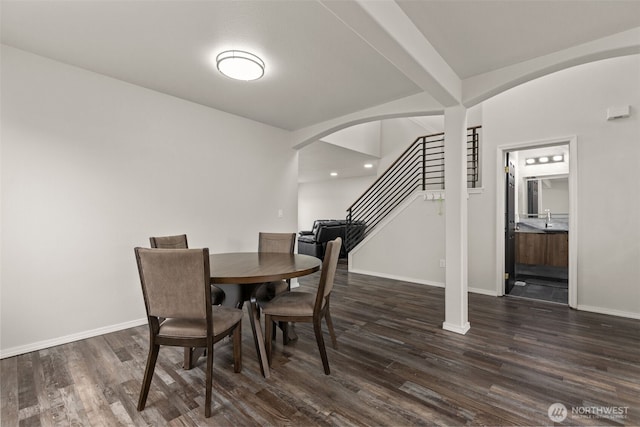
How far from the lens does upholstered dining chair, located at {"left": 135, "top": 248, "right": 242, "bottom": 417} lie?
1.58 metres

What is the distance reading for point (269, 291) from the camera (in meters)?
2.56

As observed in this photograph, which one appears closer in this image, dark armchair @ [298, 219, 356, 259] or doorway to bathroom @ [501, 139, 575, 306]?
doorway to bathroom @ [501, 139, 575, 306]

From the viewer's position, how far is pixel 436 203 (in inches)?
178

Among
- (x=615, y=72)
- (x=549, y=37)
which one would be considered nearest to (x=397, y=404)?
(x=549, y=37)

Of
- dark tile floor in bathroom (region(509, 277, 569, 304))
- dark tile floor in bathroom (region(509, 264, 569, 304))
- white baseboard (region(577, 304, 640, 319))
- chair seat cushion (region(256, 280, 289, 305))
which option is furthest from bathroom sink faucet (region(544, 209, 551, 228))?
chair seat cushion (region(256, 280, 289, 305))

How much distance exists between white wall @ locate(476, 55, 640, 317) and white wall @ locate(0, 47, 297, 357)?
4.36m

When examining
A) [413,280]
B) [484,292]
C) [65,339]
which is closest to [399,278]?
[413,280]

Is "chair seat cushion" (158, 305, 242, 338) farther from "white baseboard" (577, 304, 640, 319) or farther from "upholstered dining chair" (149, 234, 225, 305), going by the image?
"white baseboard" (577, 304, 640, 319)

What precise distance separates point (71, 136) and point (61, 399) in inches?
85.6

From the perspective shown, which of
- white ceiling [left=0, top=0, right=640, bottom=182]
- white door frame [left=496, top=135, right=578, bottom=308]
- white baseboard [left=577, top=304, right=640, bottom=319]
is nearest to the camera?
white ceiling [left=0, top=0, right=640, bottom=182]

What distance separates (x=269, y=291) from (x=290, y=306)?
53 cm

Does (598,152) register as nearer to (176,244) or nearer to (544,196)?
(544,196)

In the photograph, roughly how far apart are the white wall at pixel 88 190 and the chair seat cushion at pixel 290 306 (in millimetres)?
1758

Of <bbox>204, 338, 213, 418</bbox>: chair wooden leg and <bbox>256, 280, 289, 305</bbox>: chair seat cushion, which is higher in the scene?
<bbox>256, 280, 289, 305</bbox>: chair seat cushion
